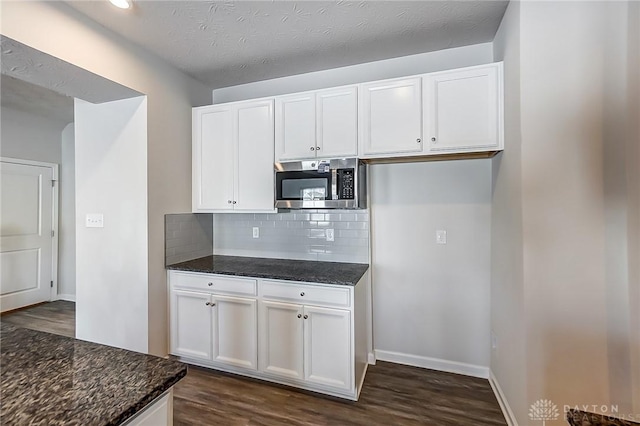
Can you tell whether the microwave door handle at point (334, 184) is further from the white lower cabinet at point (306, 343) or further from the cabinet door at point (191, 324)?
the cabinet door at point (191, 324)

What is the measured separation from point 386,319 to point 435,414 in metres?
0.80

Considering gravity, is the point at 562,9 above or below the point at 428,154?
above

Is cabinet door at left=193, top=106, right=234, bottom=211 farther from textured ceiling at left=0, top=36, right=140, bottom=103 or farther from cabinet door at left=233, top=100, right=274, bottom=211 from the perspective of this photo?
textured ceiling at left=0, top=36, right=140, bottom=103

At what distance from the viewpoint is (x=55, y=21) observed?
1.82m

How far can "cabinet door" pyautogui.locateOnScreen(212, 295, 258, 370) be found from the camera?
236 centimetres

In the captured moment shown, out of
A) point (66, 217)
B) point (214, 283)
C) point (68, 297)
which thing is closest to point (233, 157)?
point (214, 283)

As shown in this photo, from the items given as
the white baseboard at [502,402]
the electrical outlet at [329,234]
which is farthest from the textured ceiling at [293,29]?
the white baseboard at [502,402]

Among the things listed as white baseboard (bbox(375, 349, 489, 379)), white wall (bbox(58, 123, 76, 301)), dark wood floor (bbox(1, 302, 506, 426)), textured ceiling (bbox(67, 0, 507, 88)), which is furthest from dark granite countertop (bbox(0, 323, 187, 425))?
white wall (bbox(58, 123, 76, 301))

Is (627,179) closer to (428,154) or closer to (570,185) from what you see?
(570,185)

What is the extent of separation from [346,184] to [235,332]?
4.89 ft

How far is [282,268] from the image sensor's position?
2514 millimetres

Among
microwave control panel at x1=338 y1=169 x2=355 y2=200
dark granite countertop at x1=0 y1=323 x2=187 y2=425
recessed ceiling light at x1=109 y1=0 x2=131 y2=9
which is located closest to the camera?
dark granite countertop at x1=0 y1=323 x2=187 y2=425

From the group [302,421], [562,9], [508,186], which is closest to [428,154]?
[508,186]

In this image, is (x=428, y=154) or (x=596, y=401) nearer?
(x=596, y=401)
